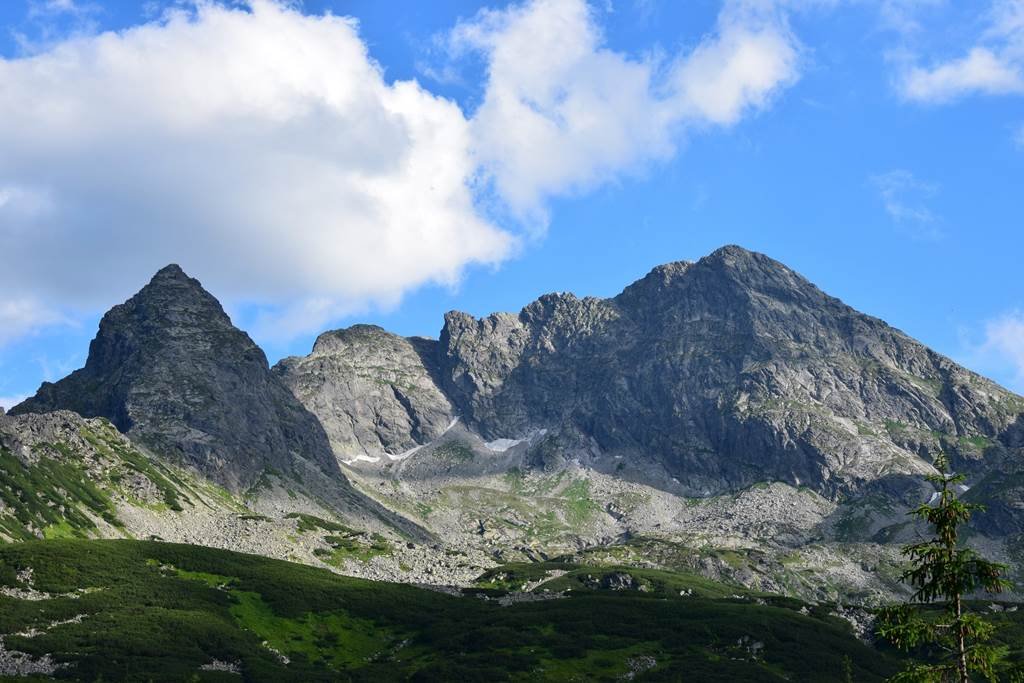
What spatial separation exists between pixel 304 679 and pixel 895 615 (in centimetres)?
15055

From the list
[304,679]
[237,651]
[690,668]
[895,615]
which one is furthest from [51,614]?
[895,615]

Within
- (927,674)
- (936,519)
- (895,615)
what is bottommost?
(927,674)

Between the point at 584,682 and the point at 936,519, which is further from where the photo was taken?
the point at 584,682

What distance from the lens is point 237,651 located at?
181500 mm

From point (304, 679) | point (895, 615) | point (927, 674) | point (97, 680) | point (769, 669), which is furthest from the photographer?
point (769, 669)

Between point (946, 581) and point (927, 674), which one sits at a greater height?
point (946, 581)

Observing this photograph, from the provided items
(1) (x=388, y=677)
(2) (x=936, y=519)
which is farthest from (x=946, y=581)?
(1) (x=388, y=677)

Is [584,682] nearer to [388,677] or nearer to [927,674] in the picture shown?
[388,677]

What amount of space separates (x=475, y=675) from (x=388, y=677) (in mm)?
17418

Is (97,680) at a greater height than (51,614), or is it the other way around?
(51,614)

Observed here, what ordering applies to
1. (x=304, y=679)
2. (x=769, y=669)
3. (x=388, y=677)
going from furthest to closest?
1. (x=769, y=669)
2. (x=388, y=677)
3. (x=304, y=679)

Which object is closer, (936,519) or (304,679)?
(936,519)

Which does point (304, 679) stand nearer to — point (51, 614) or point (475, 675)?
point (475, 675)

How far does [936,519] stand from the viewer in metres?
35.5
